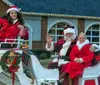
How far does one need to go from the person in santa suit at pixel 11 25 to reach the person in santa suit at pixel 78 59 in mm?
1167

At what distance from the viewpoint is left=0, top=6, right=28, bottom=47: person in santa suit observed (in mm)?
7301

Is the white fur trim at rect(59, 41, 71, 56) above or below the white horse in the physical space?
above

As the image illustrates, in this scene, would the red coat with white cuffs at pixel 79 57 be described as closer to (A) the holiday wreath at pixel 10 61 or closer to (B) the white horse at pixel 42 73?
(B) the white horse at pixel 42 73

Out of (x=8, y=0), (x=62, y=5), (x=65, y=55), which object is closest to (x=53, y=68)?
(x=65, y=55)

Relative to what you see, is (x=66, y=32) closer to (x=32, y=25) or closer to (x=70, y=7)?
(x=32, y=25)

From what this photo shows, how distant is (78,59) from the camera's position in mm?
6723

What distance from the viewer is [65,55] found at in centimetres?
702

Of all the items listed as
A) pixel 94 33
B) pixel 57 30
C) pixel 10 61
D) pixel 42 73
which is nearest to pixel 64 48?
pixel 42 73

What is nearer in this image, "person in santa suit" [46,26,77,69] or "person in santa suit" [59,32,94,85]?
"person in santa suit" [59,32,94,85]

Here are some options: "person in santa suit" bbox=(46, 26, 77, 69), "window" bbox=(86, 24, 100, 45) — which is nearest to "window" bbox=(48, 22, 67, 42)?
"window" bbox=(86, 24, 100, 45)

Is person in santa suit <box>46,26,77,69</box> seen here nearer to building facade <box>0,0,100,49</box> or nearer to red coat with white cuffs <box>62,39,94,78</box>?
red coat with white cuffs <box>62,39,94,78</box>

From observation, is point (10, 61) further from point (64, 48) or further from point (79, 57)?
point (79, 57)

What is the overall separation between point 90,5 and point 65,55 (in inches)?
734

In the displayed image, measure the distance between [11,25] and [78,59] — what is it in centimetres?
158
